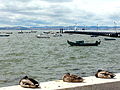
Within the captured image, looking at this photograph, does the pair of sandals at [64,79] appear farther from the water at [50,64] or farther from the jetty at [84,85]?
the water at [50,64]

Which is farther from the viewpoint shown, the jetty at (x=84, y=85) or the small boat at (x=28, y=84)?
the small boat at (x=28, y=84)

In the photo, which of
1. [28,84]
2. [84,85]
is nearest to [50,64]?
[28,84]

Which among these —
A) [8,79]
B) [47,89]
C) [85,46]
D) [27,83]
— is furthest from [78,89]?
[85,46]

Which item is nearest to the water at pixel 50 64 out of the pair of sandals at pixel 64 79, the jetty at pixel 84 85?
the pair of sandals at pixel 64 79

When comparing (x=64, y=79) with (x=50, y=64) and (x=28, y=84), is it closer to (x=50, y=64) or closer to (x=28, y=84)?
(x=28, y=84)

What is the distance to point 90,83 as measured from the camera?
7.70 m

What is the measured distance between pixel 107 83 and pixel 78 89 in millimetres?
915

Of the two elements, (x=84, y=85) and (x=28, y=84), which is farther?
(x=28, y=84)

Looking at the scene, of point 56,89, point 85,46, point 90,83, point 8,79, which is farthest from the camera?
point 85,46

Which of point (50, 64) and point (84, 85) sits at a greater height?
point (84, 85)

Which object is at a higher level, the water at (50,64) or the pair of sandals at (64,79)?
the pair of sandals at (64,79)

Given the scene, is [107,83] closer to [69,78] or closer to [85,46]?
[69,78]

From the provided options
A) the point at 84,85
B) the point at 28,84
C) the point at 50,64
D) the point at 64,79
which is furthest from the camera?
the point at 50,64

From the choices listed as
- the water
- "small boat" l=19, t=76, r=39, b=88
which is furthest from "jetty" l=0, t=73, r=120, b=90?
the water
